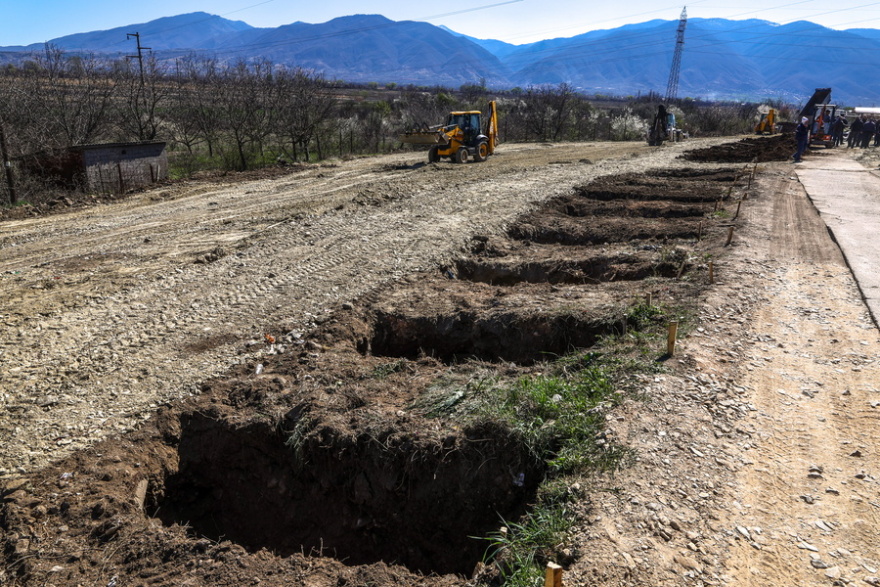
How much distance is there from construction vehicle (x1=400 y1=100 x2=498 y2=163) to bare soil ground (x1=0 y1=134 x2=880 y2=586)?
1226 centimetres

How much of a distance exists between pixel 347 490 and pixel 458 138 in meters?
19.6

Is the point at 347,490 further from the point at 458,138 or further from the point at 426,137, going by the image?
the point at 458,138

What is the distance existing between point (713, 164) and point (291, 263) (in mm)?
18446

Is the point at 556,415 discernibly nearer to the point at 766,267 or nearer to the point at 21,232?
the point at 766,267

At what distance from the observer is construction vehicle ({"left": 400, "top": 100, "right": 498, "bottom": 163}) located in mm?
22406

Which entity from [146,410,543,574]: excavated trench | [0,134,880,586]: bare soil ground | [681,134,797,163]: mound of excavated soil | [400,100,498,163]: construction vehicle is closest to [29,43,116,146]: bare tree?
[400,100,498,163]: construction vehicle

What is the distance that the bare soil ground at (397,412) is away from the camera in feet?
13.3

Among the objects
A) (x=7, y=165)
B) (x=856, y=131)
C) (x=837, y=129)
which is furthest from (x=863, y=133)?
(x=7, y=165)

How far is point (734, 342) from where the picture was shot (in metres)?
6.41

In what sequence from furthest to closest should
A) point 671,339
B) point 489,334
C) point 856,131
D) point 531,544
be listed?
point 856,131
point 489,334
point 671,339
point 531,544

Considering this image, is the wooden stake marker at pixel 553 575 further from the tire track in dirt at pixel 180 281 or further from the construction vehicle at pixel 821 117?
the construction vehicle at pixel 821 117

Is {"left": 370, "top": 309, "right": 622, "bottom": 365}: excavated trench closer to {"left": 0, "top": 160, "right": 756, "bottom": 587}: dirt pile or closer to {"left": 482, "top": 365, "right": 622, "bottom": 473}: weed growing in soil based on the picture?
{"left": 0, "top": 160, "right": 756, "bottom": 587}: dirt pile

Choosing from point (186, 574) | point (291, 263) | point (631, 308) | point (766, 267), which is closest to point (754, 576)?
point (186, 574)

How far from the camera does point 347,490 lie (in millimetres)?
5234
